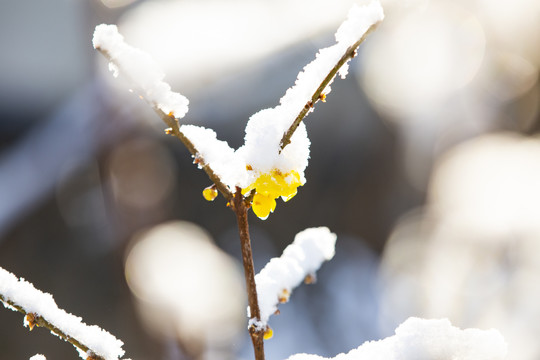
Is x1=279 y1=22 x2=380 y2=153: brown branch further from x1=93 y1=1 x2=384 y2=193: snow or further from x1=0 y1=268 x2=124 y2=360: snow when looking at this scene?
x1=0 y1=268 x2=124 y2=360: snow

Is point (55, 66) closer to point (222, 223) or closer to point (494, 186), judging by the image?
point (222, 223)

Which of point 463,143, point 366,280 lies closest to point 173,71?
point 366,280

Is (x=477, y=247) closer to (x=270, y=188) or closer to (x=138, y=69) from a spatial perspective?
(x=270, y=188)

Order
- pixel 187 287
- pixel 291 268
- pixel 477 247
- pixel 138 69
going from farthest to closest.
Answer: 1. pixel 477 247
2. pixel 187 287
3. pixel 291 268
4. pixel 138 69

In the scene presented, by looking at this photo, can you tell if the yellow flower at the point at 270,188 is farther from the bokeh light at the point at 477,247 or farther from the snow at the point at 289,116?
the bokeh light at the point at 477,247

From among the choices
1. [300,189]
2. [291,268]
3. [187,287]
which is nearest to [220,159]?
[291,268]

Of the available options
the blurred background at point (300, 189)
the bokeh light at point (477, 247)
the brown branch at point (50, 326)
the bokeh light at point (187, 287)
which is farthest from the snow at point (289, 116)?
the bokeh light at point (477, 247)
